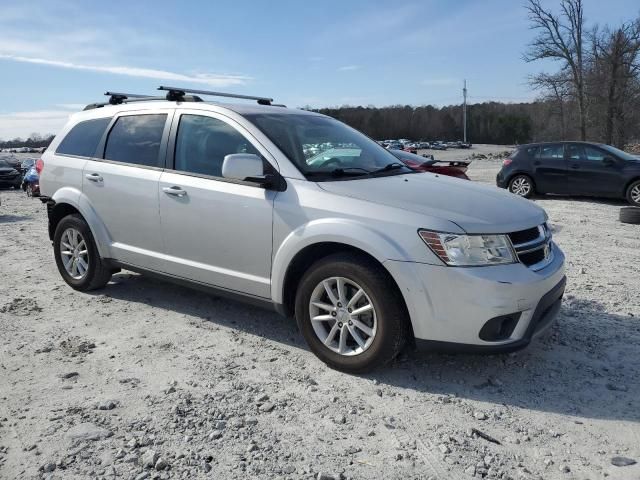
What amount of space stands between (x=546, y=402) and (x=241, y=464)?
1.91 meters

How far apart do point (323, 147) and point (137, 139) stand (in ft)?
5.95

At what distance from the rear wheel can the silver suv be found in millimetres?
10479

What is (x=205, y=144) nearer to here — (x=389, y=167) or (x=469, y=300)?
(x=389, y=167)

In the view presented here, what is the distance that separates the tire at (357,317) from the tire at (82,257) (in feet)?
8.35

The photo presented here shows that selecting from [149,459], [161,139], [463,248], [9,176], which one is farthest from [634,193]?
[9,176]

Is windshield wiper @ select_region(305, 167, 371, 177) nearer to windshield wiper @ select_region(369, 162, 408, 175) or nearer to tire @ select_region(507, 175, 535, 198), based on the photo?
windshield wiper @ select_region(369, 162, 408, 175)

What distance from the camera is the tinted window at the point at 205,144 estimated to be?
175 inches

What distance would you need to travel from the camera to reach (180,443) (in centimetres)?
302

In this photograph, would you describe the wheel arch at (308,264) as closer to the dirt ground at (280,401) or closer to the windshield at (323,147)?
the dirt ground at (280,401)

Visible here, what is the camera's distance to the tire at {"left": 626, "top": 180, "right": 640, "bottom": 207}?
12898 mm

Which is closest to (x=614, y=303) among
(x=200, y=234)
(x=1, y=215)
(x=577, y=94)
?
(x=200, y=234)

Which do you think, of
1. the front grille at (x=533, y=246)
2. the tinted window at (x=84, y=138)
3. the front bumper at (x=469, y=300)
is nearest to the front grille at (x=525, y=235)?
the front grille at (x=533, y=246)

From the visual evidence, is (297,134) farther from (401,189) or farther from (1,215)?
(1,215)

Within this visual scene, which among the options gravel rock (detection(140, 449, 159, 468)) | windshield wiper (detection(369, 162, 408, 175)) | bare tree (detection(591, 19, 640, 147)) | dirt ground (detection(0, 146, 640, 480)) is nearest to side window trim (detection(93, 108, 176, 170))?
dirt ground (detection(0, 146, 640, 480))
